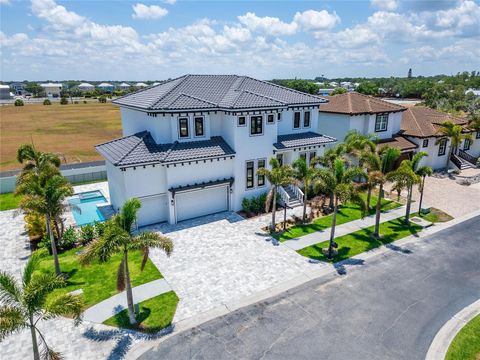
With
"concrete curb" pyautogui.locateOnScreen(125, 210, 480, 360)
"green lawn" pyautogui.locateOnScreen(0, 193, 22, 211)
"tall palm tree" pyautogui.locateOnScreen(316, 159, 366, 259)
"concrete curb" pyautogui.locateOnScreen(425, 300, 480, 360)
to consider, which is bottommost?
"concrete curb" pyautogui.locateOnScreen(425, 300, 480, 360)

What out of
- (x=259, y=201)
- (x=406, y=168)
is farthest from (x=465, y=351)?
(x=259, y=201)

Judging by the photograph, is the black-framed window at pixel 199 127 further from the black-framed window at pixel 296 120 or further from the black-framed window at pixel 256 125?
the black-framed window at pixel 296 120

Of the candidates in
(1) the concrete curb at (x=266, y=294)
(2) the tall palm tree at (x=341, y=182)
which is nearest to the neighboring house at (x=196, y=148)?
(1) the concrete curb at (x=266, y=294)

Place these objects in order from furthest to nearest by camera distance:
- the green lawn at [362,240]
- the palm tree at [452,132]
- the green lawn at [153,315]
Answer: the palm tree at [452,132], the green lawn at [362,240], the green lawn at [153,315]

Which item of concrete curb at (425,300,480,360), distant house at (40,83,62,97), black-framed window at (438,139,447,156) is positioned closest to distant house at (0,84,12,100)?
distant house at (40,83,62,97)

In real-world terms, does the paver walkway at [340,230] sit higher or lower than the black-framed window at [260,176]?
lower

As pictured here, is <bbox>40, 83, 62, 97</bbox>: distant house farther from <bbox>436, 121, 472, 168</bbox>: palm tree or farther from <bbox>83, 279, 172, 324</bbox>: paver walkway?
<bbox>83, 279, 172, 324</bbox>: paver walkway
